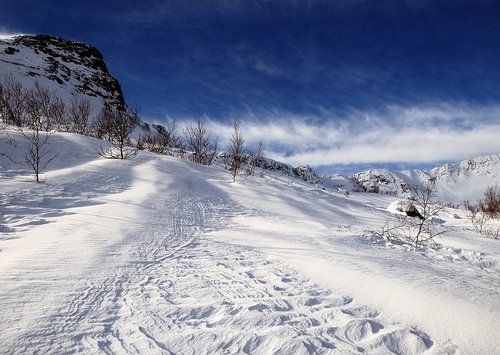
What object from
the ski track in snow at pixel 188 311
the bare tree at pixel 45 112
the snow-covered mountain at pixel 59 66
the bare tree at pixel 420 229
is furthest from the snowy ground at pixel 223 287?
the snow-covered mountain at pixel 59 66

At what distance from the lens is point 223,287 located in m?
2.64

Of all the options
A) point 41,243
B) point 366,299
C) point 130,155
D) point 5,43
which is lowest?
point 41,243

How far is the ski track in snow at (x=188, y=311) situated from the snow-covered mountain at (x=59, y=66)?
100 ft

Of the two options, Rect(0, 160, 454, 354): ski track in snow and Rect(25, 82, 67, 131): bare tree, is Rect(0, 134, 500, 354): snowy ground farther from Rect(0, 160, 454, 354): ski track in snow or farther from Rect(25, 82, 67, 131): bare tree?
Rect(25, 82, 67, 131): bare tree

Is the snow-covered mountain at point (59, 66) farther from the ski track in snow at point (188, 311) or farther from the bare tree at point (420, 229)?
the bare tree at point (420, 229)

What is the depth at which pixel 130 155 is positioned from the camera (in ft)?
36.4

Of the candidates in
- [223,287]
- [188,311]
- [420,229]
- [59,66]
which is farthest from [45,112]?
[59,66]

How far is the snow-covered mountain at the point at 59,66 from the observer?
92.2 ft

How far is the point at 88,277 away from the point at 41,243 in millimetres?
1225

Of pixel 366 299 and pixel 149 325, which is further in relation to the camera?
pixel 366 299

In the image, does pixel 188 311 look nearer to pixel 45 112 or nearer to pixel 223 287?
pixel 223 287

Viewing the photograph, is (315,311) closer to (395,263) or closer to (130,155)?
(395,263)

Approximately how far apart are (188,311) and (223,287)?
1.66 feet

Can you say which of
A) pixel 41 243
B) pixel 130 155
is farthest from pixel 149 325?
pixel 130 155
